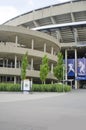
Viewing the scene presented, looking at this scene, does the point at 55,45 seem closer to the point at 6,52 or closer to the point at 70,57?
the point at 6,52

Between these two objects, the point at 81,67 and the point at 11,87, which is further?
the point at 81,67

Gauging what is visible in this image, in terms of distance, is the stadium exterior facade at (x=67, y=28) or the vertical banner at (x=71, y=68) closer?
the stadium exterior facade at (x=67, y=28)

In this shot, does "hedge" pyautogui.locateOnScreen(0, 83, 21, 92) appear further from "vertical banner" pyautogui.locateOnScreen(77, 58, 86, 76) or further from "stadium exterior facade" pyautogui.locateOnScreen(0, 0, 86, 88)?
"vertical banner" pyautogui.locateOnScreen(77, 58, 86, 76)

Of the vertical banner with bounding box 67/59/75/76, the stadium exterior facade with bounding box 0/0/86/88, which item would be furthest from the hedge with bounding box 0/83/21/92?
the vertical banner with bounding box 67/59/75/76

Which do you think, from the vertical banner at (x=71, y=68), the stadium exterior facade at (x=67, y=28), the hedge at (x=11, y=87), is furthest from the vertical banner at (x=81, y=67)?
the hedge at (x=11, y=87)

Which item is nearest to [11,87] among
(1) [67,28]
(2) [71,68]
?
(1) [67,28]

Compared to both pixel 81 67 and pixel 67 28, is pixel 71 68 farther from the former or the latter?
pixel 67 28

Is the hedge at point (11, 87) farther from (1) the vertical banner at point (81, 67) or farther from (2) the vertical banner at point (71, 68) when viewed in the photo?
(2) the vertical banner at point (71, 68)

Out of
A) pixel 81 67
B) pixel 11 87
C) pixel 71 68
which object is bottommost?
pixel 11 87

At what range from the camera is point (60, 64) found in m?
42.9

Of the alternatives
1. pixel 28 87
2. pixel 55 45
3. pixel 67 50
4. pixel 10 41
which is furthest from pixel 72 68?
pixel 28 87

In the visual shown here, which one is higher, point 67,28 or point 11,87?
point 67,28

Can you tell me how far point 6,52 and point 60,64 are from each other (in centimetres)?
813

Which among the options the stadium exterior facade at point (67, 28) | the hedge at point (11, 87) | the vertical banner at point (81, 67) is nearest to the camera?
the hedge at point (11, 87)
